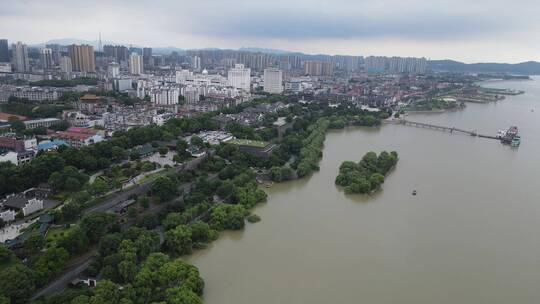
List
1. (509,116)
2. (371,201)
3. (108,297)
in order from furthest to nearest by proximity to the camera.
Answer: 1. (509,116)
2. (371,201)
3. (108,297)

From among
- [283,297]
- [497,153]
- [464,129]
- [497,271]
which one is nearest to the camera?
[283,297]

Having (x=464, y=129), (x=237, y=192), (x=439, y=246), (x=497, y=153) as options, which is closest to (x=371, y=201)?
(x=439, y=246)

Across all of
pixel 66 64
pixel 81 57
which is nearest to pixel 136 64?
pixel 81 57

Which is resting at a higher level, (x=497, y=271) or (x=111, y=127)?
(x=111, y=127)

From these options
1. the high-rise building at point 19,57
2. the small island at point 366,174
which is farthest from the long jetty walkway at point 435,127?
the high-rise building at point 19,57

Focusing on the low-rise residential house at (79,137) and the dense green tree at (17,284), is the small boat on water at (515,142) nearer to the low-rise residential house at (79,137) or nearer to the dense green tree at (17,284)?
the low-rise residential house at (79,137)

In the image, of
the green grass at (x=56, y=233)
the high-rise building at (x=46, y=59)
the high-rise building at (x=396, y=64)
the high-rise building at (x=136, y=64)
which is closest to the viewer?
the green grass at (x=56, y=233)

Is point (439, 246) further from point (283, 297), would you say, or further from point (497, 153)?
point (497, 153)
